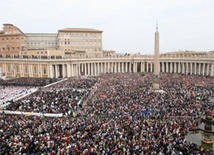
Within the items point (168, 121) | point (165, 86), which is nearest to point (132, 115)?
point (168, 121)

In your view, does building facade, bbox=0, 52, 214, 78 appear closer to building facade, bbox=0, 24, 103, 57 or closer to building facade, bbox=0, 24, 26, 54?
building facade, bbox=0, 24, 103, 57

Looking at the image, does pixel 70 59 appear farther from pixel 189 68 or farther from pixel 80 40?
pixel 189 68

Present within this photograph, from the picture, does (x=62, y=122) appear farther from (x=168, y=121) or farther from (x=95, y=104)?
(x=168, y=121)

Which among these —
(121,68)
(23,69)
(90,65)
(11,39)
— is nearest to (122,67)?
(121,68)

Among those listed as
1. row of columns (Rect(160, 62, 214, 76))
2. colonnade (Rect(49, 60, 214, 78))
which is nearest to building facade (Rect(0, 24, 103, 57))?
colonnade (Rect(49, 60, 214, 78))

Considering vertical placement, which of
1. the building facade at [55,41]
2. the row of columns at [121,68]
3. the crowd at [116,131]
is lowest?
the crowd at [116,131]

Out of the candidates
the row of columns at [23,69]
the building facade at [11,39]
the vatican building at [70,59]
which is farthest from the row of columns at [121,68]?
the building facade at [11,39]

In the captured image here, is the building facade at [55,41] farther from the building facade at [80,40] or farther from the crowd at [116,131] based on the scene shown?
the crowd at [116,131]

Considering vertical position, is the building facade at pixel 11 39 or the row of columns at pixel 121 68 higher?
the building facade at pixel 11 39
